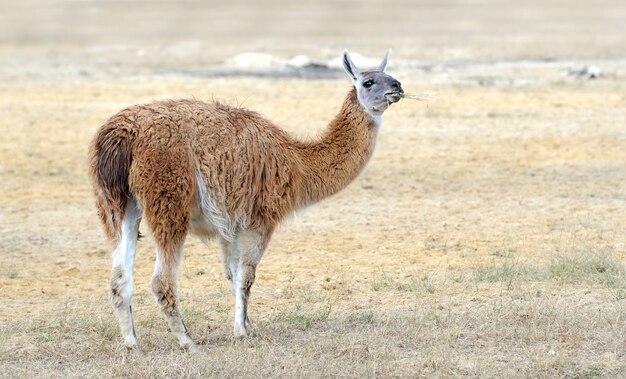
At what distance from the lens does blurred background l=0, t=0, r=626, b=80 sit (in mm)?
34500

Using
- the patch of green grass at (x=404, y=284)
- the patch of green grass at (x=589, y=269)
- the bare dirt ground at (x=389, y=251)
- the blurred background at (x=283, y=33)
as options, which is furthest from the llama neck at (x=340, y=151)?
the blurred background at (x=283, y=33)

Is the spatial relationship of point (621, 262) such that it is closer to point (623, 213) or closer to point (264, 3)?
point (623, 213)

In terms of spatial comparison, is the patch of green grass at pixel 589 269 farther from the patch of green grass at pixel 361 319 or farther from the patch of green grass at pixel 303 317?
the patch of green grass at pixel 303 317

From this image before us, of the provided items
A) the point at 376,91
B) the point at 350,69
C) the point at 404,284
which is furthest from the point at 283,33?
the point at 376,91

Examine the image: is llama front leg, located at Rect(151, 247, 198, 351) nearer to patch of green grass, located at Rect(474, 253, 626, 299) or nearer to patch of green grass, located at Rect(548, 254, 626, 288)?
patch of green grass, located at Rect(474, 253, 626, 299)

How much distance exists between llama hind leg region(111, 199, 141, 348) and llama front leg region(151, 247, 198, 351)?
0.62 ft

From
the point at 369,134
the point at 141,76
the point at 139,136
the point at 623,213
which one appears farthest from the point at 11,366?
the point at 141,76

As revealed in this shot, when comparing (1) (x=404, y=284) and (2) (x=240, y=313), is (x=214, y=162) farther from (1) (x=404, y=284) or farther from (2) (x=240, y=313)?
(1) (x=404, y=284)

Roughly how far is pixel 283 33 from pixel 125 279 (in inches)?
1551

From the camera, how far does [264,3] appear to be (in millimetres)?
59188

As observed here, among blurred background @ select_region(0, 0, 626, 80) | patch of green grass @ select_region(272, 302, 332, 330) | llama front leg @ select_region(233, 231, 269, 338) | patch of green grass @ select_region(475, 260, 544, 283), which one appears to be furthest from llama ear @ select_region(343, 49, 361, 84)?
blurred background @ select_region(0, 0, 626, 80)

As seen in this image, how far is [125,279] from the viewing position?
7.39 meters

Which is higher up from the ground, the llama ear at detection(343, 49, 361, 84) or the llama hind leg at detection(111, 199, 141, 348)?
the llama ear at detection(343, 49, 361, 84)

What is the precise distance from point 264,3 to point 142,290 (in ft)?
167
